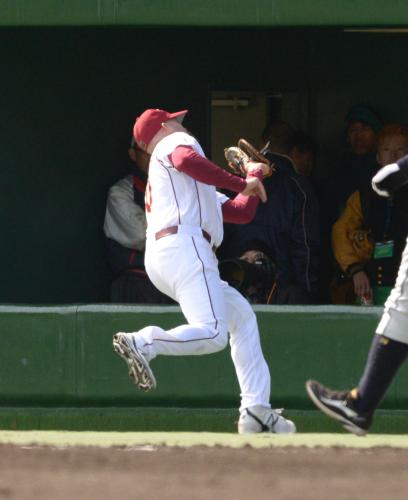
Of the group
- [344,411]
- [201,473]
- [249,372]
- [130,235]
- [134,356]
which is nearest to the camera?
[201,473]

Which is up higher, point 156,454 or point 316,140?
point 316,140

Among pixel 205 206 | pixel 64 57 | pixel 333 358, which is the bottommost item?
pixel 333 358

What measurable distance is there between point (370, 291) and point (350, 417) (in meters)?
3.22

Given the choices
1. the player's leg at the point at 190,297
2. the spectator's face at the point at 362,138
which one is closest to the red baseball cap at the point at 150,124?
the player's leg at the point at 190,297

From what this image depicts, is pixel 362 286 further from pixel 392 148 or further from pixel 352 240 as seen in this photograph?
pixel 392 148

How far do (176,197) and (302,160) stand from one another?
2939 millimetres

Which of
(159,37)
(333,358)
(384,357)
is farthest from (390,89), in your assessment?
(384,357)

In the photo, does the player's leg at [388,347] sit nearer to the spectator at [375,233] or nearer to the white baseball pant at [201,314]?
the white baseball pant at [201,314]

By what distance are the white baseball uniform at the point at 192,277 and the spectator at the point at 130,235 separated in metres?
2.17

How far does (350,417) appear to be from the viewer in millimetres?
6445

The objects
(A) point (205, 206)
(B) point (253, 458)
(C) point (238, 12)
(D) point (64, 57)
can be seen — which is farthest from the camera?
(D) point (64, 57)

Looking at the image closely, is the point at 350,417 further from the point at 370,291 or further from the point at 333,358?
the point at 370,291

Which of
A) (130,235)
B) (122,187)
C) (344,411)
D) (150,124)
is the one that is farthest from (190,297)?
(122,187)

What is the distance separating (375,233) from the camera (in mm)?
9617
